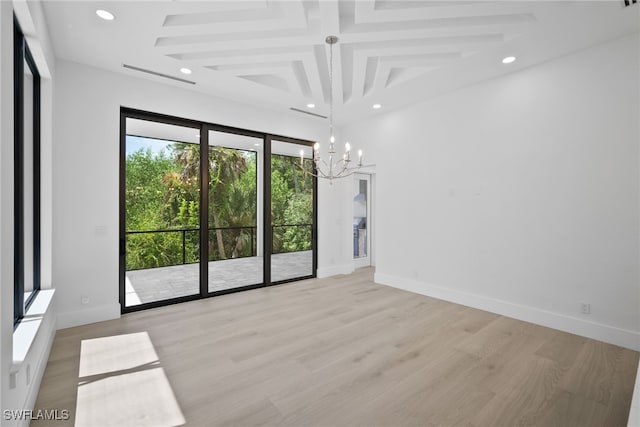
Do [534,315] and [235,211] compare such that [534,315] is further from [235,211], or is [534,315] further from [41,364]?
[41,364]

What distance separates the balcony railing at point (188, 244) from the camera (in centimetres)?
426

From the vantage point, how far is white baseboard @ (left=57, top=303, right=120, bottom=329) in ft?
11.0

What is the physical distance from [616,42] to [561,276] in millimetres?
2440

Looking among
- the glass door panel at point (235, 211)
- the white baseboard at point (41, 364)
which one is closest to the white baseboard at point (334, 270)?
the glass door panel at point (235, 211)

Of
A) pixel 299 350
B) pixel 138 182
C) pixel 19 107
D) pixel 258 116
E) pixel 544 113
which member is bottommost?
pixel 299 350

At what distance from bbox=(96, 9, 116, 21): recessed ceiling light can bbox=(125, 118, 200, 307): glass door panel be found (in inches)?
57.7

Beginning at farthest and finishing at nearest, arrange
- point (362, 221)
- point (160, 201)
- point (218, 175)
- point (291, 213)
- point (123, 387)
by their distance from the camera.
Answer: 1. point (362, 221)
2. point (291, 213)
3. point (218, 175)
4. point (160, 201)
5. point (123, 387)

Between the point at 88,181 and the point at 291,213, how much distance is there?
9.82ft

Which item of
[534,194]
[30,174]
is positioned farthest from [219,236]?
[534,194]

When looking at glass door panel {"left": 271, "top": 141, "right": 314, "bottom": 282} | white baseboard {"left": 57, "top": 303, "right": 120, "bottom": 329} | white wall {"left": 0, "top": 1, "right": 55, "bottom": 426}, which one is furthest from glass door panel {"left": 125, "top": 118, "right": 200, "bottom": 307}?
glass door panel {"left": 271, "top": 141, "right": 314, "bottom": 282}

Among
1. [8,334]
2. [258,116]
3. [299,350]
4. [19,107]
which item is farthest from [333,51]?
[8,334]

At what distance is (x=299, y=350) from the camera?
286cm

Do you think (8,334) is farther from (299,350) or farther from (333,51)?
(333,51)

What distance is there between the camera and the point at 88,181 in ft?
11.6
